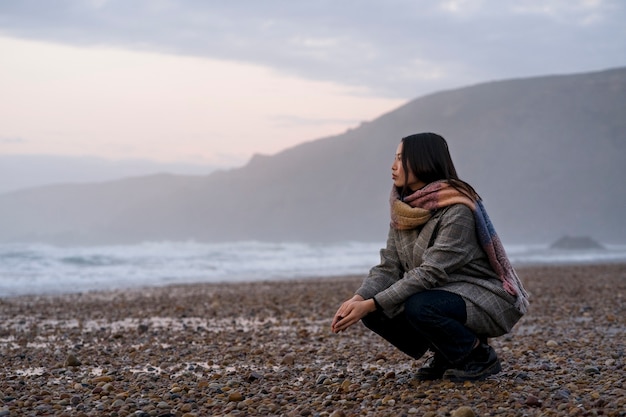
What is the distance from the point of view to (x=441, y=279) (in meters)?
4.42

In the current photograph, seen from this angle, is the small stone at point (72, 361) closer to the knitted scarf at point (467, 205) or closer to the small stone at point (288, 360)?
the small stone at point (288, 360)

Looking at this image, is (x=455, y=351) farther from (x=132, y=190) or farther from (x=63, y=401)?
(x=132, y=190)

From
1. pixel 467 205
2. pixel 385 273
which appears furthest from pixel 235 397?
pixel 467 205

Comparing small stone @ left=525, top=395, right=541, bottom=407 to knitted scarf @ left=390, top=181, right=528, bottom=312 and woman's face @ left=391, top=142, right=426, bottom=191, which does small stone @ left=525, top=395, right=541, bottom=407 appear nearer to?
knitted scarf @ left=390, top=181, right=528, bottom=312

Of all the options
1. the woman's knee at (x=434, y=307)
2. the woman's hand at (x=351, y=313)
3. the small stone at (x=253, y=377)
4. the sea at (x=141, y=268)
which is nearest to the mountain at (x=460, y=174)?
the sea at (x=141, y=268)

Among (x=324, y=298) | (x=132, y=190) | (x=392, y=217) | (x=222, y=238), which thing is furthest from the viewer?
(x=132, y=190)

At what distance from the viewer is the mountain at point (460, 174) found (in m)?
86.2

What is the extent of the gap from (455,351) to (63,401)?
2344 millimetres

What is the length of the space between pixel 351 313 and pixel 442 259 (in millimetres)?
609

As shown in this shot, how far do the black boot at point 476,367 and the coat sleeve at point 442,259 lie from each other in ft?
1.87

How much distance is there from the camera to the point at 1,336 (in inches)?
320

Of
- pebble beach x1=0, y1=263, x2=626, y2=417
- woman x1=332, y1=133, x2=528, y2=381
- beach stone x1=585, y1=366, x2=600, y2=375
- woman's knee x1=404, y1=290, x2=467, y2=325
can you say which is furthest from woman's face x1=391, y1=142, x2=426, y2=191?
beach stone x1=585, y1=366, x2=600, y2=375

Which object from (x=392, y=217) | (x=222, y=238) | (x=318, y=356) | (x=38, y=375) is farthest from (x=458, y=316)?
(x=222, y=238)

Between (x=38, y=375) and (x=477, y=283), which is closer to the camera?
(x=477, y=283)
